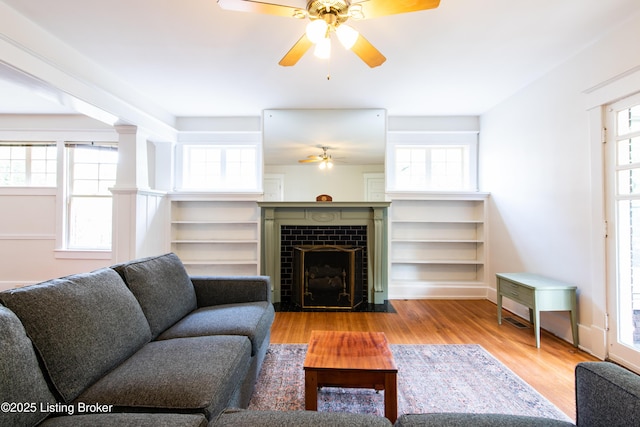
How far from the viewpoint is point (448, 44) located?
97.2 inches

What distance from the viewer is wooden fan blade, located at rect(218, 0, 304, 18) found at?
1.57 meters

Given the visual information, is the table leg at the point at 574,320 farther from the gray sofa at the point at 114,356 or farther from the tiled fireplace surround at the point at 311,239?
the gray sofa at the point at 114,356

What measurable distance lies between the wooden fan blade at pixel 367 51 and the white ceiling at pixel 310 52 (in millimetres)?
360

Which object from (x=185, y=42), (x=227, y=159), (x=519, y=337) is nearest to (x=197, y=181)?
(x=227, y=159)

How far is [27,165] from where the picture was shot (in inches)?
Result: 172

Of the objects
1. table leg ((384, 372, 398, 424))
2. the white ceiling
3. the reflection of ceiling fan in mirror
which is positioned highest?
the white ceiling

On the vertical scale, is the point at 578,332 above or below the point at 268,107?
below

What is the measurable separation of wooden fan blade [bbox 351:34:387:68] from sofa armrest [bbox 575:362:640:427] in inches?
74.4

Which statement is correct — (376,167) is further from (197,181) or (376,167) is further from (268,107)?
(197,181)

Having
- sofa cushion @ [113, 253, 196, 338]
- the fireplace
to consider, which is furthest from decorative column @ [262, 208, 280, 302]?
sofa cushion @ [113, 253, 196, 338]

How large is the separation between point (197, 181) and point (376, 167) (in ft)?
8.63

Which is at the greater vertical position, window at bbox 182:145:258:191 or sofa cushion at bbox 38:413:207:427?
window at bbox 182:145:258:191

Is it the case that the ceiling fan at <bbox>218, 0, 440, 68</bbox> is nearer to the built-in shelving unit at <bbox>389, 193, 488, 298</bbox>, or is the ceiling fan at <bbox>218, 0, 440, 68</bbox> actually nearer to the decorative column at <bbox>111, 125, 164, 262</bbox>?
the decorative column at <bbox>111, 125, 164, 262</bbox>

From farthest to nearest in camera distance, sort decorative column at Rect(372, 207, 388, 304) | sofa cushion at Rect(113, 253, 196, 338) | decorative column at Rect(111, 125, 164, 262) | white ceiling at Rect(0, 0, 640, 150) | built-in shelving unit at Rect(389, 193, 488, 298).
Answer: built-in shelving unit at Rect(389, 193, 488, 298) → decorative column at Rect(372, 207, 388, 304) → decorative column at Rect(111, 125, 164, 262) → white ceiling at Rect(0, 0, 640, 150) → sofa cushion at Rect(113, 253, 196, 338)
